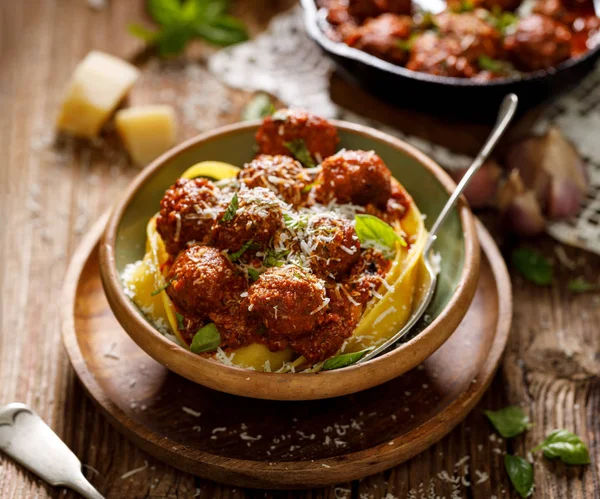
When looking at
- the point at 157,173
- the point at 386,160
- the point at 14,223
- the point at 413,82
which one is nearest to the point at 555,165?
the point at 413,82

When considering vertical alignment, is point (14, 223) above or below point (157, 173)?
below

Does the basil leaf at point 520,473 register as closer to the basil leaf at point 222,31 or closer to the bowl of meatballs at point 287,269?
the bowl of meatballs at point 287,269

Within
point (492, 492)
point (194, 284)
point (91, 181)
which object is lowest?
point (492, 492)

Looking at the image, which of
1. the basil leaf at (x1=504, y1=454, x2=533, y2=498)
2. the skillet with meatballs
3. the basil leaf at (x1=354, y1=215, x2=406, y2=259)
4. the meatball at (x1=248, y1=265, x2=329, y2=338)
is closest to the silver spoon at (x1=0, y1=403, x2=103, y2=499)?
the meatball at (x1=248, y1=265, x2=329, y2=338)

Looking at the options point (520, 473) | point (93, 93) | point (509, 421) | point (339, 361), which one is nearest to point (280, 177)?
point (339, 361)

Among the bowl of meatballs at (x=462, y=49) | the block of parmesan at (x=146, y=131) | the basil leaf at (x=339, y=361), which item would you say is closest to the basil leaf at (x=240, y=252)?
the basil leaf at (x=339, y=361)

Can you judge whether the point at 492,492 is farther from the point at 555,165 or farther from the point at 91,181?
the point at 91,181

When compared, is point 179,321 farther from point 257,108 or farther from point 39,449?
point 257,108
